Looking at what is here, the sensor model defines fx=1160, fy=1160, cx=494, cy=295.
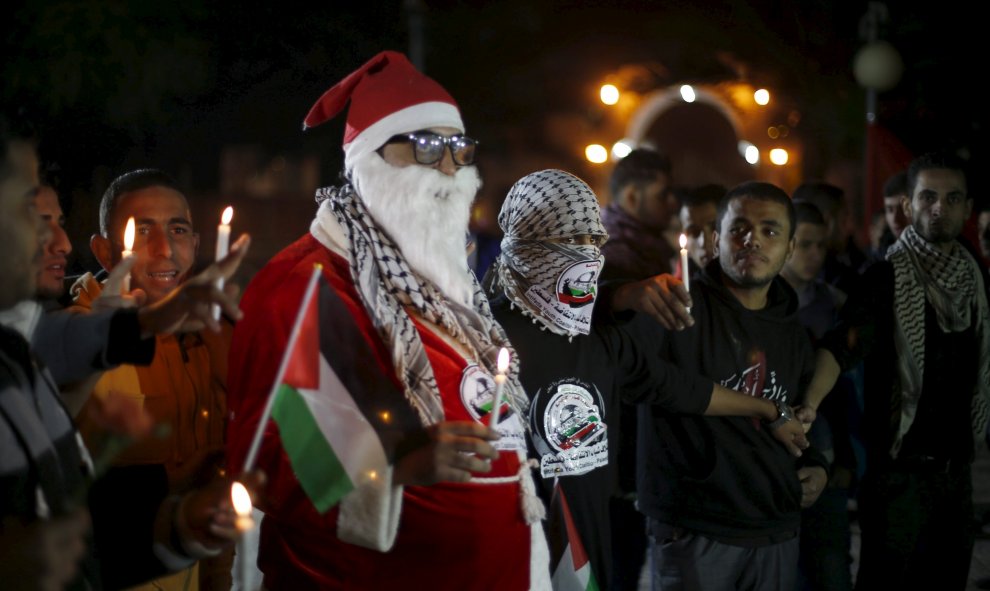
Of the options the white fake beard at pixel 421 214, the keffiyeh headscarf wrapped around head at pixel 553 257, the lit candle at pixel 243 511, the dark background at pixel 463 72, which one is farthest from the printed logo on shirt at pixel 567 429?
the dark background at pixel 463 72

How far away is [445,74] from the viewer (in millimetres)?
16625

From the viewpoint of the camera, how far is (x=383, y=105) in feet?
11.7

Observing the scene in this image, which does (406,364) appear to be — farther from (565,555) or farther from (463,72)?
(463,72)

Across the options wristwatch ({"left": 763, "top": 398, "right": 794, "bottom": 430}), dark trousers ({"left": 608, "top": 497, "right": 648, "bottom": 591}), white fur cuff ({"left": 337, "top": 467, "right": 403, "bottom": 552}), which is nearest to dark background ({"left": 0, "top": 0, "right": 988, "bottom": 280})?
dark trousers ({"left": 608, "top": 497, "right": 648, "bottom": 591})

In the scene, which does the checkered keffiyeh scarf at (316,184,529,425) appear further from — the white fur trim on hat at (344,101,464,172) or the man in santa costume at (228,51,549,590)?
the white fur trim on hat at (344,101,464,172)

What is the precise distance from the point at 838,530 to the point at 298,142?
10687mm

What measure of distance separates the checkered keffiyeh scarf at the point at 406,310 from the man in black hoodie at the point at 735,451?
1184 mm

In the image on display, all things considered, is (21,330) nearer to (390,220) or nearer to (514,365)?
(390,220)

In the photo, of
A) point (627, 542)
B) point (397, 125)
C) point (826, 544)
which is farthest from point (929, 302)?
point (397, 125)

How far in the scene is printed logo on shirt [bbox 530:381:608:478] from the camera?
154 inches

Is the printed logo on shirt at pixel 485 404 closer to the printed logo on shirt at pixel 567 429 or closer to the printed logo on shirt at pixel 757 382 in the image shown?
the printed logo on shirt at pixel 567 429

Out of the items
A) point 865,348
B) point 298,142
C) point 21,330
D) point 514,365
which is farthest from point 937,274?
point 298,142

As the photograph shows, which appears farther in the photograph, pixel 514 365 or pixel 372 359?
pixel 514 365

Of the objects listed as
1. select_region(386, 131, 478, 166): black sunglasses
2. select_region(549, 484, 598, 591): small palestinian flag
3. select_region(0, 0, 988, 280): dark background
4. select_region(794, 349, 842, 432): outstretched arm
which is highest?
select_region(0, 0, 988, 280): dark background
